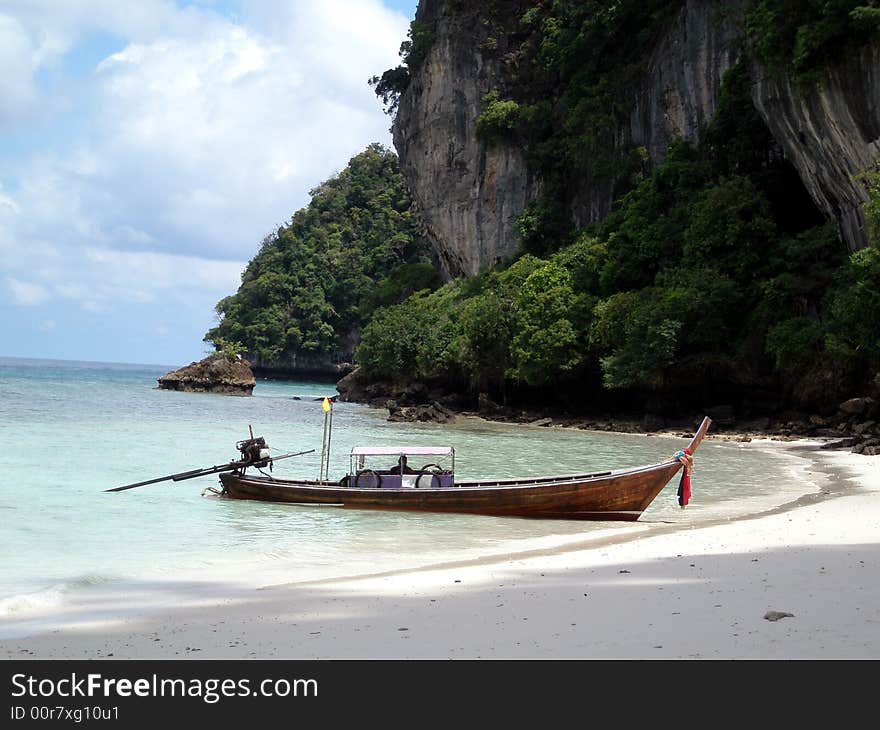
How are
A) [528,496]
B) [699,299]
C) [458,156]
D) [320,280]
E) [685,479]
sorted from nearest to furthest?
[685,479]
[528,496]
[699,299]
[458,156]
[320,280]

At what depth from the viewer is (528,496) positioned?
1400cm

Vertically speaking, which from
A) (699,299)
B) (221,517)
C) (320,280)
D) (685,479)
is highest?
(320,280)

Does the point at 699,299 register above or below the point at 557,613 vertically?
above

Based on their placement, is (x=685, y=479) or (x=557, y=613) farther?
(x=685, y=479)

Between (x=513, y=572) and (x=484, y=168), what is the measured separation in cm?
5006

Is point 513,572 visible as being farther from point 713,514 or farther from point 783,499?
point 783,499

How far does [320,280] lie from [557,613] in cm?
8725

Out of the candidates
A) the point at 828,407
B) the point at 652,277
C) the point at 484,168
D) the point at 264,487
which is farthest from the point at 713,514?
the point at 484,168

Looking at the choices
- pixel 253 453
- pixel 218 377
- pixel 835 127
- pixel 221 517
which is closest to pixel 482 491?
pixel 221 517

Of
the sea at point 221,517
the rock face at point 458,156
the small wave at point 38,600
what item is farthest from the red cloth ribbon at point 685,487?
the rock face at point 458,156

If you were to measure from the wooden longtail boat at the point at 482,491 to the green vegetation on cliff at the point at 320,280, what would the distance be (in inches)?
2825

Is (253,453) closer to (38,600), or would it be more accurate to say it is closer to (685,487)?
(685,487)

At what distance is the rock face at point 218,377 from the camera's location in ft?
189

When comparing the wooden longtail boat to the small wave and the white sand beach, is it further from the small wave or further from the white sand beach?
the small wave
